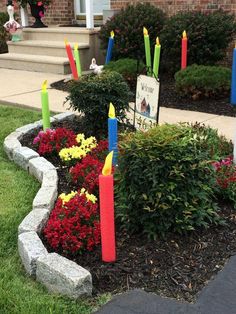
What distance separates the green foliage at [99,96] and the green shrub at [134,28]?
3.86 meters

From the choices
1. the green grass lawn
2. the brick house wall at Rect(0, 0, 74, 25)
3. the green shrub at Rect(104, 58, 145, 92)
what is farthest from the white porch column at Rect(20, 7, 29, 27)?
the green grass lawn

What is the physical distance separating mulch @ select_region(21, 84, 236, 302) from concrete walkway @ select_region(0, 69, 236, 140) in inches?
93.5

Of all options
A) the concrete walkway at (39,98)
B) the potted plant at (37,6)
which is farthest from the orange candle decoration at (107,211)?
the potted plant at (37,6)

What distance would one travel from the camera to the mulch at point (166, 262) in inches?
110

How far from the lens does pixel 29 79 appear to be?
943 centimetres

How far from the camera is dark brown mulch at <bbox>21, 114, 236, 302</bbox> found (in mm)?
2803

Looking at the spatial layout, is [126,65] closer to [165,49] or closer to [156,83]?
[165,49]

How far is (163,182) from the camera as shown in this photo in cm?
310

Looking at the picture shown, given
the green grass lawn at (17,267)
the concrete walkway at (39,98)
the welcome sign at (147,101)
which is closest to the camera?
the green grass lawn at (17,267)

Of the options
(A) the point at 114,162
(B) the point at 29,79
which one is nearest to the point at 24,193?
(A) the point at 114,162

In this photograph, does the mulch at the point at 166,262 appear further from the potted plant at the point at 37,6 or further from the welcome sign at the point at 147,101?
the potted plant at the point at 37,6

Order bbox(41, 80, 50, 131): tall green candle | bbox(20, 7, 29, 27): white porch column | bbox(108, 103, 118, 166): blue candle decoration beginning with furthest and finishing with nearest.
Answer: bbox(20, 7, 29, 27): white porch column → bbox(41, 80, 50, 131): tall green candle → bbox(108, 103, 118, 166): blue candle decoration

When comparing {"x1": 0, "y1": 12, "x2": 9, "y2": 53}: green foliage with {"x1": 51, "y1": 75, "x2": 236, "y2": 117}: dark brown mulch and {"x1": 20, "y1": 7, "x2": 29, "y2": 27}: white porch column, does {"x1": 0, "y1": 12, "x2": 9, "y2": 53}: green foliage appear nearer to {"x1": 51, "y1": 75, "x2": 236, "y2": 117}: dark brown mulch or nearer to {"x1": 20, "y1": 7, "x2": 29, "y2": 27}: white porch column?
{"x1": 20, "y1": 7, "x2": 29, "y2": 27}: white porch column

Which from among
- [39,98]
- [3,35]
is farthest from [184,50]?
[3,35]
